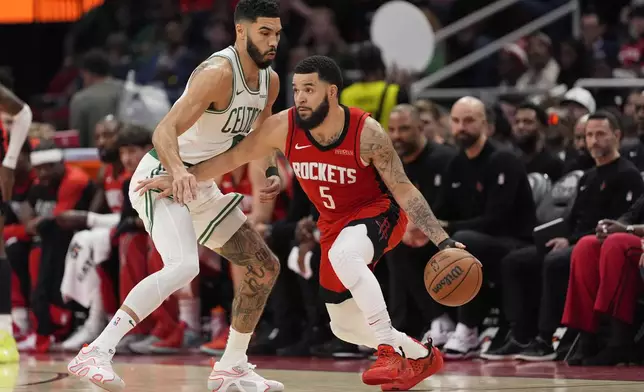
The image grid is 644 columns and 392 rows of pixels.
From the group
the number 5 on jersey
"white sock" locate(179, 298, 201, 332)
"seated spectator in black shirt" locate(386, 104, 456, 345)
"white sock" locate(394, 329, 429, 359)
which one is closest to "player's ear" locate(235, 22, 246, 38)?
the number 5 on jersey

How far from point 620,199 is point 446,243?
234 cm

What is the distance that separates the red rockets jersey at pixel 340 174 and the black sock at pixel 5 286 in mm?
3207

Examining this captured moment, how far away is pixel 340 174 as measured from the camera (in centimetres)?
659

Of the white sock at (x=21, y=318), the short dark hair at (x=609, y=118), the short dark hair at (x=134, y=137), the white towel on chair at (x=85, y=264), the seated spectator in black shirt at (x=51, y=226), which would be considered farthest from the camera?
the white sock at (x=21, y=318)

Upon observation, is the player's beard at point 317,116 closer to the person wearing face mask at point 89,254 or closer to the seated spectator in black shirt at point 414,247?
the seated spectator in black shirt at point 414,247

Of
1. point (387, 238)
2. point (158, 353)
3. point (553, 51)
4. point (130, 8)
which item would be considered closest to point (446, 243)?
point (387, 238)

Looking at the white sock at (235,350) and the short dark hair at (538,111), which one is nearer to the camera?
the white sock at (235,350)

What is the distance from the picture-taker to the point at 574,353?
326 inches

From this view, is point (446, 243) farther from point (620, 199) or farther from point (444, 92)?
point (444, 92)

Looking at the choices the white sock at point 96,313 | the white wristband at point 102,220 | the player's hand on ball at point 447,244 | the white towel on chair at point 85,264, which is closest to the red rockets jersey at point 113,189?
the white wristband at point 102,220

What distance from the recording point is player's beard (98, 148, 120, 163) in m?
11.0

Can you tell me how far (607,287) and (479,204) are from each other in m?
1.50

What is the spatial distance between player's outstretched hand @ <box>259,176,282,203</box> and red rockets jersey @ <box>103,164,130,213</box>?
14.2 ft

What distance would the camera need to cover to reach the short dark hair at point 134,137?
1052 centimetres
